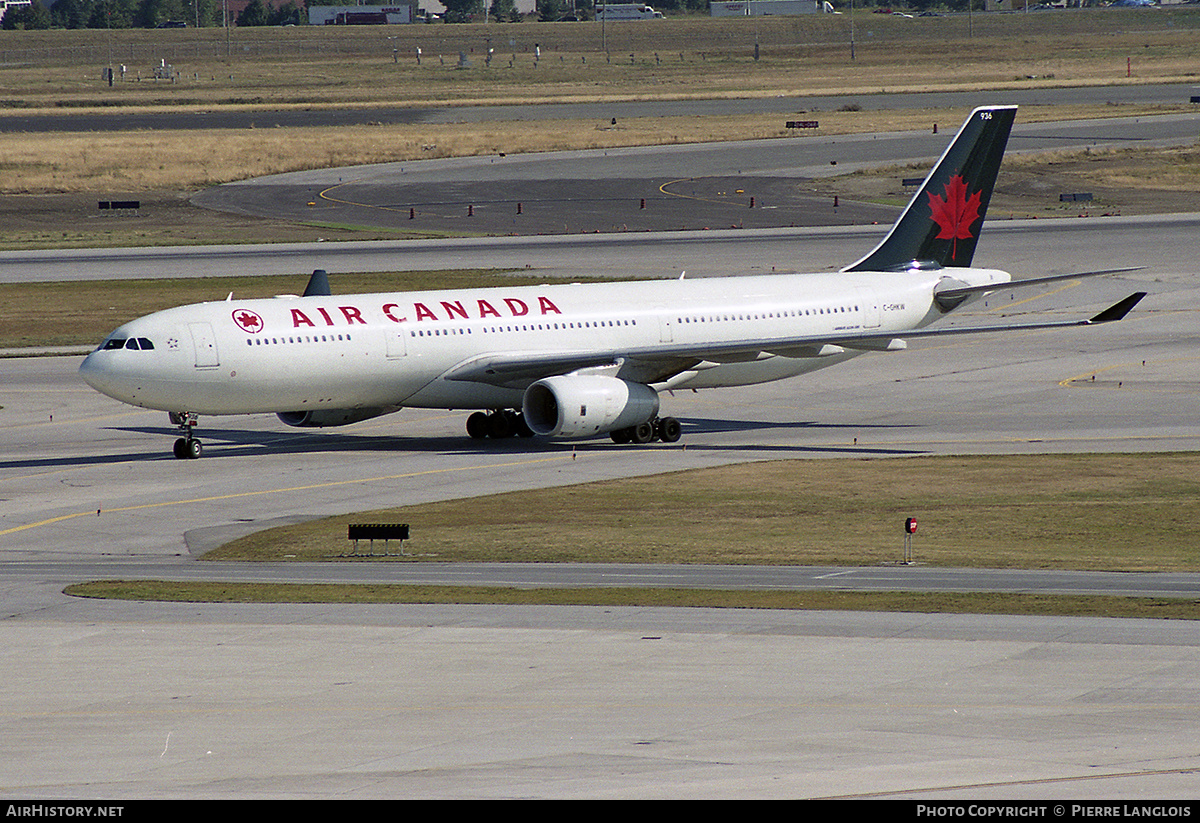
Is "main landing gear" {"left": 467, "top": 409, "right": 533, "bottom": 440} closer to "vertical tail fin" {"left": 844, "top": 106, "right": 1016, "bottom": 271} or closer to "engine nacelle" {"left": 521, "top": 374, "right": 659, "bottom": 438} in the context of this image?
"engine nacelle" {"left": 521, "top": 374, "right": 659, "bottom": 438}

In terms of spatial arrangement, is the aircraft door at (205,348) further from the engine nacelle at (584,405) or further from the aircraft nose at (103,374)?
the engine nacelle at (584,405)

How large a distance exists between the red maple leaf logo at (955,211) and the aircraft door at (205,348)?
A: 87.2 ft

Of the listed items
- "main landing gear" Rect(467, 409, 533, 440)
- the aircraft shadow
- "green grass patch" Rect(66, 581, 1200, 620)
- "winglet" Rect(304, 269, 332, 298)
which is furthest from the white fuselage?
"green grass patch" Rect(66, 581, 1200, 620)

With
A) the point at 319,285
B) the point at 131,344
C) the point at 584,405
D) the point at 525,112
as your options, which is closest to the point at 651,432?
the point at 584,405

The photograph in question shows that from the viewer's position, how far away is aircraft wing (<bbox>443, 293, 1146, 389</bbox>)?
53250mm

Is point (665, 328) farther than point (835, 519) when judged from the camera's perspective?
Yes

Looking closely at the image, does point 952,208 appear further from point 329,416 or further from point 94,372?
point 94,372

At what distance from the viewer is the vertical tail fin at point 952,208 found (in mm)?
61500

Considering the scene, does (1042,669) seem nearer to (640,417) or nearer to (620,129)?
(640,417)

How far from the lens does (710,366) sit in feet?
185

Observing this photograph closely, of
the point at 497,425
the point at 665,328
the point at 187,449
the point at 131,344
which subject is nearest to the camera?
the point at 131,344

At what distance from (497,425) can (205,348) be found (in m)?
10.3

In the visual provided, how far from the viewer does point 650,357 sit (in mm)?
53875
